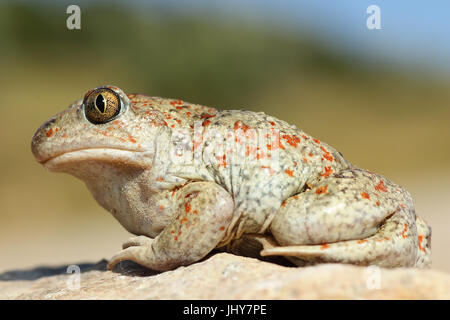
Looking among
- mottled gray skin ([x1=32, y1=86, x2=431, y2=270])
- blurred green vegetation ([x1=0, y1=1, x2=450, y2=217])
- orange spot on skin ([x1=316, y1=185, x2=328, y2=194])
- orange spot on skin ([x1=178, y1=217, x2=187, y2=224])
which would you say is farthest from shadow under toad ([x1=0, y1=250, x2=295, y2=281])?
blurred green vegetation ([x1=0, y1=1, x2=450, y2=217])

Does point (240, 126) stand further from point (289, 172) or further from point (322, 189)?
point (322, 189)

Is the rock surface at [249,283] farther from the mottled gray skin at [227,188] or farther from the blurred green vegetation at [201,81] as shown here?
the blurred green vegetation at [201,81]

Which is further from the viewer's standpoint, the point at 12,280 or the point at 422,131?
the point at 422,131

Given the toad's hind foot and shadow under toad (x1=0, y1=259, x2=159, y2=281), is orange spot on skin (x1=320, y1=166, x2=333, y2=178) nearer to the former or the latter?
the toad's hind foot

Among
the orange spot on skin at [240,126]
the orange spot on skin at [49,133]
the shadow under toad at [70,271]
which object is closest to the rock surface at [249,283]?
the shadow under toad at [70,271]

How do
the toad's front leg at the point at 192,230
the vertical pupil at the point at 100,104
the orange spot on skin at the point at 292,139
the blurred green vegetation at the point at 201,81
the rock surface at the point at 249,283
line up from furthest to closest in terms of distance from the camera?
the blurred green vegetation at the point at 201,81 → the orange spot on skin at the point at 292,139 → the vertical pupil at the point at 100,104 → the toad's front leg at the point at 192,230 → the rock surface at the point at 249,283

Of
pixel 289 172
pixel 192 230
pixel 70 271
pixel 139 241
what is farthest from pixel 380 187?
pixel 70 271
